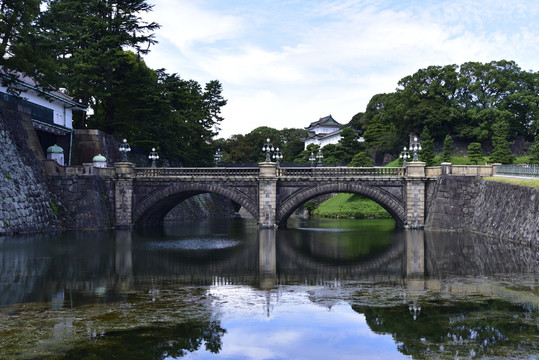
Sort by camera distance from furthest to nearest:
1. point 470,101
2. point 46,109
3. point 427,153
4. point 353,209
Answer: point 470,101 < point 353,209 < point 427,153 < point 46,109

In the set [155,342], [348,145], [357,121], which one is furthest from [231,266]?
[357,121]

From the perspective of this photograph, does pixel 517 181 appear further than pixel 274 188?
No

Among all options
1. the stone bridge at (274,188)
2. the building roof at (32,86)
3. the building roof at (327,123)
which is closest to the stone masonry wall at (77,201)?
the stone bridge at (274,188)

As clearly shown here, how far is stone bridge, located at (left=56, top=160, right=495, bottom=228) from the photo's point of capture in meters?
45.5

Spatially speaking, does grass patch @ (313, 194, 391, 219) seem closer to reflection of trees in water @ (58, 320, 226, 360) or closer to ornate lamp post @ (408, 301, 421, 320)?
ornate lamp post @ (408, 301, 421, 320)

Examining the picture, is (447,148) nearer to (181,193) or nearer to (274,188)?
(274,188)

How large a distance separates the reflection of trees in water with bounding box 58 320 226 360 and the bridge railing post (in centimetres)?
3655

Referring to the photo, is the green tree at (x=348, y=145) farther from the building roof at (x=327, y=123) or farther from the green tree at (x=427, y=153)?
the building roof at (x=327, y=123)

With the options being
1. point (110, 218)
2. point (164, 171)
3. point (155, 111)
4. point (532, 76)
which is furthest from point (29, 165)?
point (532, 76)

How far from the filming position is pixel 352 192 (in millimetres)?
46719

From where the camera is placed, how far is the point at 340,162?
8762 cm

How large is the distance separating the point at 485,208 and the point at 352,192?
1124 cm

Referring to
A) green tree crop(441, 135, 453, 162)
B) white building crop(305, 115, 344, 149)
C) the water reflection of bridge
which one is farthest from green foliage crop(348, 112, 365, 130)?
the water reflection of bridge

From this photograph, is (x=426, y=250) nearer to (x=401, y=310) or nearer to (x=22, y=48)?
(x=401, y=310)
